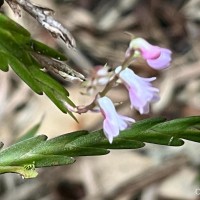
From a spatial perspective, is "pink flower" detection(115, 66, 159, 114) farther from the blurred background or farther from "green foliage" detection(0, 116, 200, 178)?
the blurred background

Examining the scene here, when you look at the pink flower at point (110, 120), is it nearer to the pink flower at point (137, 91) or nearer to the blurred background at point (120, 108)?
the pink flower at point (137, 91)

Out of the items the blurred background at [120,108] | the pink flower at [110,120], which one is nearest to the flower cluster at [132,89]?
the pink flower at [110,120]

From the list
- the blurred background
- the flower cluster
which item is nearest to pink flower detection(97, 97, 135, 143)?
the flower cluster

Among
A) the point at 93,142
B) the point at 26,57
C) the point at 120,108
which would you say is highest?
the point at 26,57

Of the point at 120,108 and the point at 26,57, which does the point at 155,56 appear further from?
the point at 120,108

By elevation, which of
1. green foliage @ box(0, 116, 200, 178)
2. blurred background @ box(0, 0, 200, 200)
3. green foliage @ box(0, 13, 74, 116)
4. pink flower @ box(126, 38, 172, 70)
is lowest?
blurred background @ box(0, 0, 200, 200)

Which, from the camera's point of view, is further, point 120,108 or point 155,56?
point 120,108

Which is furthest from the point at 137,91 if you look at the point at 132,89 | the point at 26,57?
the point at 26,57

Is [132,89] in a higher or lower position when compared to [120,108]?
higher
